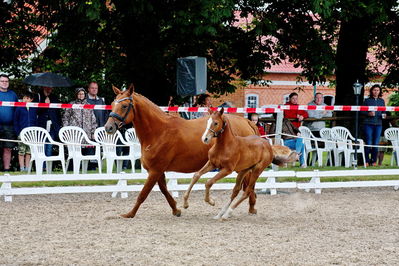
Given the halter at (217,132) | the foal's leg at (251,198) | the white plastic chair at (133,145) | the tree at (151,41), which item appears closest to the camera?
the halter at (217,132)

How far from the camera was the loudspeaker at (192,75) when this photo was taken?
16.9 metres

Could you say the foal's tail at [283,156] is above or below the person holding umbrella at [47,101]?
below

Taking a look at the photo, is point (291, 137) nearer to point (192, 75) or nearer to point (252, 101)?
point (192, 75)

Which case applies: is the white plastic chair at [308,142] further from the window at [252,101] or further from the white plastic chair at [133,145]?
the window at [252,101]

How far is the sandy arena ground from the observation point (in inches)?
312

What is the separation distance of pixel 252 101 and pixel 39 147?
39.4m

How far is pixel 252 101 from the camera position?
54031 millimetres

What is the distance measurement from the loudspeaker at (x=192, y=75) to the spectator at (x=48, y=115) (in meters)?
2.77

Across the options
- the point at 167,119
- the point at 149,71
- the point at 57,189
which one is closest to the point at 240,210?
the point at 167,119

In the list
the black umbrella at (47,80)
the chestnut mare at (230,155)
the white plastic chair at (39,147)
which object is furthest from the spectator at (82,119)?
the chestnut mare at (230,155)

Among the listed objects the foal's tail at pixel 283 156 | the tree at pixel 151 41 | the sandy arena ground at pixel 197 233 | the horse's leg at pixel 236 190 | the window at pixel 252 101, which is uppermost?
the tree at pixel 151 41

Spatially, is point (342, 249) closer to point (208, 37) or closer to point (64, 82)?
point (64, 82)

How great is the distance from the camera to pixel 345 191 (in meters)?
16.2

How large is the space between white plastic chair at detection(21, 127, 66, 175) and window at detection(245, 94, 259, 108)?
38.0 meters
